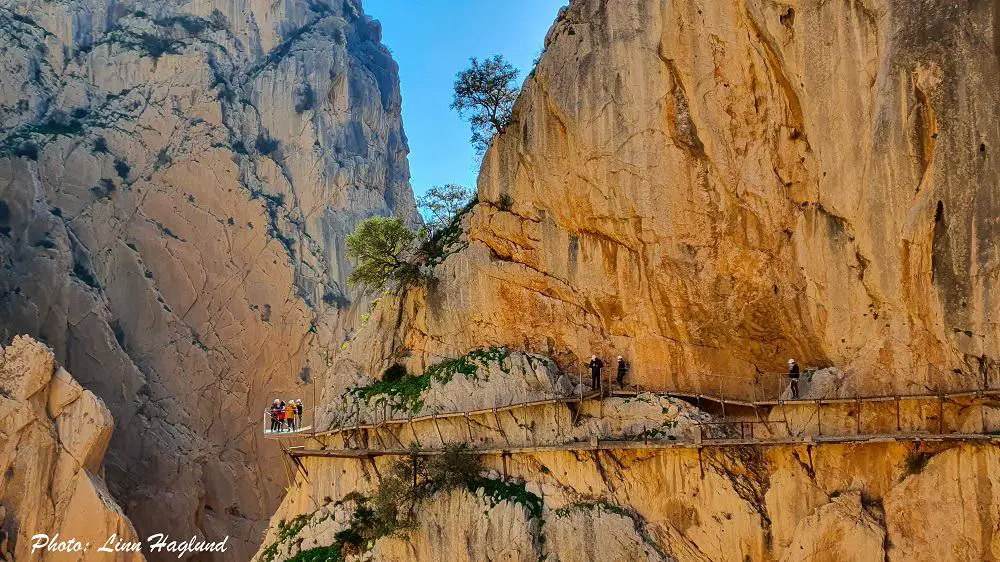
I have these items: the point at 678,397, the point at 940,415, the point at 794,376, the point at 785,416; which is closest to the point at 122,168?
the point at 678,397

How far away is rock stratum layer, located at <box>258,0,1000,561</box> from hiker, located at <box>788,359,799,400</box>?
609mm

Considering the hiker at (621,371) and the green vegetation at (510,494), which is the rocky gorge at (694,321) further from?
the hiker at (621,371)

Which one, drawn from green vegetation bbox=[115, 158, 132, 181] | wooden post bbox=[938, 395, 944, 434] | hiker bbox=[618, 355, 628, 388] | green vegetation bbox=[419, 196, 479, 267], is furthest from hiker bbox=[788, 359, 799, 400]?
green vegetation bbox=[115, 158, 132, 181]

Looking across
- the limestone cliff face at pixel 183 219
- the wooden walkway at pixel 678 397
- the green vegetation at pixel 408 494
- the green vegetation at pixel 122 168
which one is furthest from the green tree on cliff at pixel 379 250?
the green vegetation at pixel 122 168

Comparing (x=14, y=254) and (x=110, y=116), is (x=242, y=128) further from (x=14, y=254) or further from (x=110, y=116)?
(x=14, y=254)

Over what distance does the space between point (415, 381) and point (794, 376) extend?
1223 centimetres

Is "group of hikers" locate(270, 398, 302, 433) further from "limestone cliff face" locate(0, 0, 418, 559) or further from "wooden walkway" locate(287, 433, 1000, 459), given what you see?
"limestone cliff face" locate(0, 0, 418, 559)

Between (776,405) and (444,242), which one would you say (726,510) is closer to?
(776,405)

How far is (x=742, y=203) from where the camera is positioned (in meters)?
22.3

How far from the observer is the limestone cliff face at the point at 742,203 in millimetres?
17969

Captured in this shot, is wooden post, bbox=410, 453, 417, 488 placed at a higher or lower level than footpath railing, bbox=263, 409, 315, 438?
lower

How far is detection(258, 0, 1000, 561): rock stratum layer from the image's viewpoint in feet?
59.4

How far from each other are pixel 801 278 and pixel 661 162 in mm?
4826

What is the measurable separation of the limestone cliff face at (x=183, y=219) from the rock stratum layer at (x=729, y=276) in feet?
65.9
